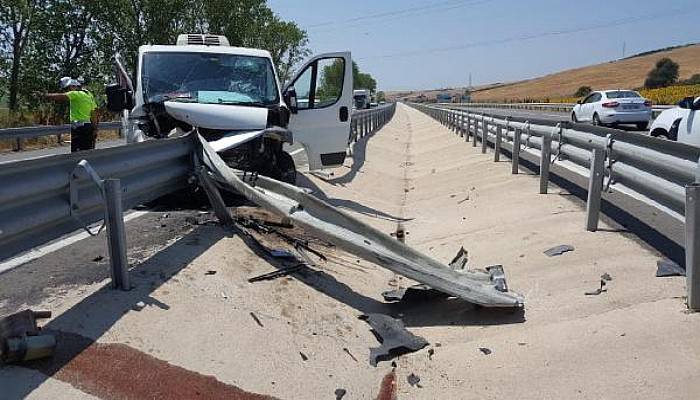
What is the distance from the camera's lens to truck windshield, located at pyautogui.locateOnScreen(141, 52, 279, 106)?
26.0 ft

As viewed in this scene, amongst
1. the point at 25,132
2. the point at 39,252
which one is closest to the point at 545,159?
the point at 39,252

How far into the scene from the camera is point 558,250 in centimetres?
552

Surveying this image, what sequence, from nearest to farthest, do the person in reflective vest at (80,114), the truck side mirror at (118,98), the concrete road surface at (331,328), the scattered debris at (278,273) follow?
1. the concrete road surface at (331,328)
2. the scattered debris at (278,273)
3. the truck side mirror at (118,98)
4. the person in reflective vest at (80,114)

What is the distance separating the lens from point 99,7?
38.0 meters

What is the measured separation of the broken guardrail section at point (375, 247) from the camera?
4.49m

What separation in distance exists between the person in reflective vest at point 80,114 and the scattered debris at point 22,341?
349 inches

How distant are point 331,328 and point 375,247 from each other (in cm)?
71

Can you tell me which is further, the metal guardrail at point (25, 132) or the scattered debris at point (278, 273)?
the metal guardrail at point (25, 132)

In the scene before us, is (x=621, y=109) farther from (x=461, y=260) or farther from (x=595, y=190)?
(x=461, y=260)

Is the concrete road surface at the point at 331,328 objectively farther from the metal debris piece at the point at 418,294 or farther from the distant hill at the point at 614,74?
the distant hill at the point at 614,74

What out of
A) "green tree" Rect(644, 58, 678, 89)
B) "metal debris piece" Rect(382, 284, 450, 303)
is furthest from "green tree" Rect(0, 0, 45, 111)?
"green tree" Rect(644, 58, 678, 89)

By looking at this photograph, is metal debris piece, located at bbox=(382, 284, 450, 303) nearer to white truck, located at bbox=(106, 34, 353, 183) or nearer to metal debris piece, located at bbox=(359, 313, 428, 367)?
metal debris piece, located at bbox=(359, 313, 428, 367)

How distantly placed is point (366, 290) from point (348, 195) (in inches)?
249

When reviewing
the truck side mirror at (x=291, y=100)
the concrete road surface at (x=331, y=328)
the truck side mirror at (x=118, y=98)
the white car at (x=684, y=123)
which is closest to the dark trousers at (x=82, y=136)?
the truck side mirror at (x=118, y=98)
